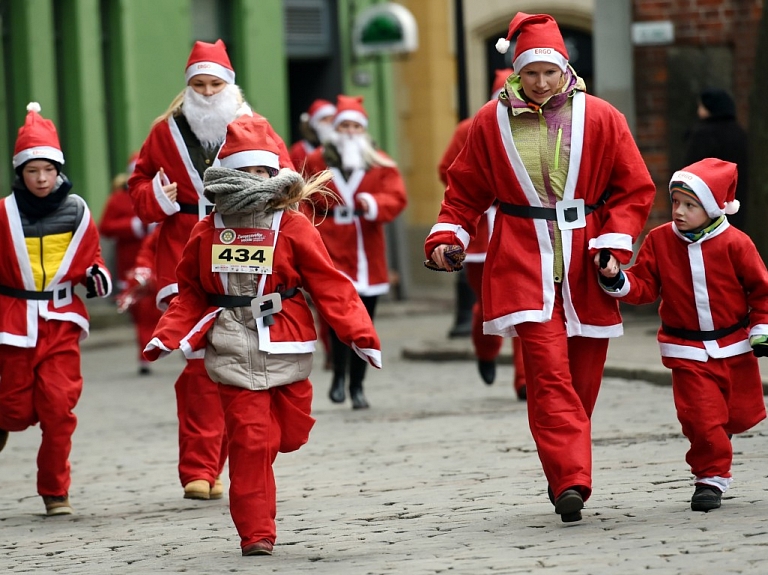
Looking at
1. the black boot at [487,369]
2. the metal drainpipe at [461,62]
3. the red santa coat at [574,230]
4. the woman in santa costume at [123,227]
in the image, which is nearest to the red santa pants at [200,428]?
the red santa coat at [574,230]

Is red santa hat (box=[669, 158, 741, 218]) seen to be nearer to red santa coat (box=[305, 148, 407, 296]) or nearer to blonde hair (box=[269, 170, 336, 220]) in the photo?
blonde hair (box=[269, 170, 336, 220])

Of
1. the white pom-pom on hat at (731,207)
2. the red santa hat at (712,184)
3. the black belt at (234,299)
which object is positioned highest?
the red santa hat at (712,184)

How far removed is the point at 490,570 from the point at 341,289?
141cm

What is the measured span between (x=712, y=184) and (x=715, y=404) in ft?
2.89

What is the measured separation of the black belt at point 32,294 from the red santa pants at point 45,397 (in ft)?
0.38

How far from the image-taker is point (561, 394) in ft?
23.7

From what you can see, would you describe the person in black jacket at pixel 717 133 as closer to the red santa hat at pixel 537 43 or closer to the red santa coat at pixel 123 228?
the red santa coat at pixel 123 228

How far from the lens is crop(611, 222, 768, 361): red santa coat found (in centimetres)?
735

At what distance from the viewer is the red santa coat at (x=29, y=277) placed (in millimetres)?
8688

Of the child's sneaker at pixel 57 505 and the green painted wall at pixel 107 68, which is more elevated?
the green painted wall at pixel 107 68

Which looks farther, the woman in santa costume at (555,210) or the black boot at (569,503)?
the woman in santa costume at (555,210)

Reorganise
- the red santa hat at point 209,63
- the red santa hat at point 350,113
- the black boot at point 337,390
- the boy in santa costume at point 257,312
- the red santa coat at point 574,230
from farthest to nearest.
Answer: the red santa hat at point 350,113 → the black boot at point 337,390 → the red santa hat at point 209,63 → the red santa coat at point 574,230 → the boy in santa costume at point 257,312

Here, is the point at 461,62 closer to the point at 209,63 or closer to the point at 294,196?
the point at 209,63

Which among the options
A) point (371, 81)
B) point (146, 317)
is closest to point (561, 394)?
point (146, 317)
